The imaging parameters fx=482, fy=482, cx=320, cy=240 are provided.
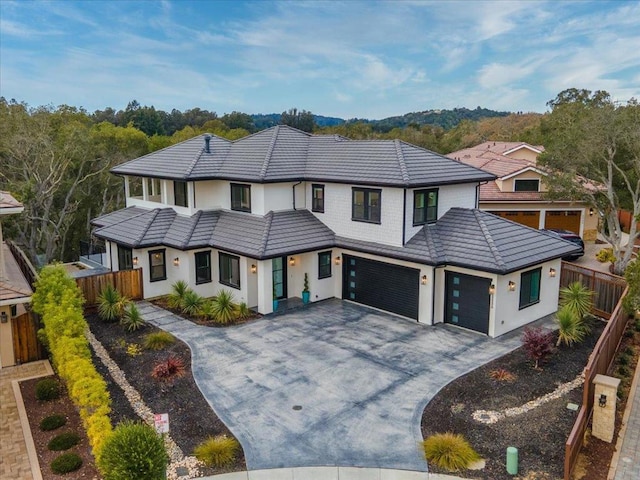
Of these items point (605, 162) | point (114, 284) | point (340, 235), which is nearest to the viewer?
point (114, 284)

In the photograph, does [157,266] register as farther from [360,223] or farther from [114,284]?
[360,223]

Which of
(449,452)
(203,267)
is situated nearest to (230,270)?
(203,267)

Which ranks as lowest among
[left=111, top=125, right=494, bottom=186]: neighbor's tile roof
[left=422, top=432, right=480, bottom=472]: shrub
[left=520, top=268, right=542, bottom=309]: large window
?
[left=422, top=432, right=480, bottom=472]: shrub

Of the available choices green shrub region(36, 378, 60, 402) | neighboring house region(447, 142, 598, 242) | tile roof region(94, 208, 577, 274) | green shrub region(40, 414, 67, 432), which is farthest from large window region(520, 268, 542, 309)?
green shrub region(36, 378, 60, 402)

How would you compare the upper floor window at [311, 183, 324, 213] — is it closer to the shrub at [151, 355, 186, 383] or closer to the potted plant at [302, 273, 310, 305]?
the potted plant at [302, 273, 310, 305]

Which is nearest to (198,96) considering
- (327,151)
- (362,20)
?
(362,20)

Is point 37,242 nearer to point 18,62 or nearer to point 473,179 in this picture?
point 18,62

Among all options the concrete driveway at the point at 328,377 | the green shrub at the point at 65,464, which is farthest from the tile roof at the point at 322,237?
the green shrub at the point at 65,464
